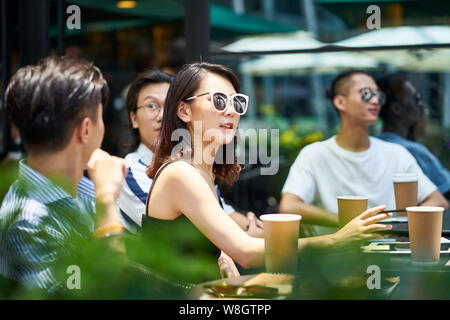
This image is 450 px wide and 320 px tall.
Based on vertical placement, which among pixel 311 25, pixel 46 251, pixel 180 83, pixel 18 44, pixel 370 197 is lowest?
pixel 370 197

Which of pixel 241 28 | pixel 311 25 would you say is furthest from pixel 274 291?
pixel 311 25

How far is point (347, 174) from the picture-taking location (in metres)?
3.64

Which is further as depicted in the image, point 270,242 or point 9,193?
point 270,242

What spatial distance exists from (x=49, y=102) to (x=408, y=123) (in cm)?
327

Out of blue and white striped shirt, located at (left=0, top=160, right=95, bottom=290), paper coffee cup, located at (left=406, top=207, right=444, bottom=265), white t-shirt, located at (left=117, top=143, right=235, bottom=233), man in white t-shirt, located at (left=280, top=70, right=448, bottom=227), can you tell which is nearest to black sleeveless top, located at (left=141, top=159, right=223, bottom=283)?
blue and white striped shirt, located at (left=0, top=160, right=95, bottom=290)

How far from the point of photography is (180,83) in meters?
2.20

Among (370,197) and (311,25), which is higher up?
(311,25)

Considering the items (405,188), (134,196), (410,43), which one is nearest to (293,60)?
(410,43)

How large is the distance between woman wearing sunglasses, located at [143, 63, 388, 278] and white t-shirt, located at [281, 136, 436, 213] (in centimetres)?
142

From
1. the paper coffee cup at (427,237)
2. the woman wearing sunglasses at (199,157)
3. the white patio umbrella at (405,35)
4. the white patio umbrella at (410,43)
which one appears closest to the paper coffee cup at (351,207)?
the paper coffee cup at (427,237)

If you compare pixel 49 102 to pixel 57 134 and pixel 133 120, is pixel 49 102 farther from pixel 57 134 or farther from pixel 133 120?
pixel 133 120

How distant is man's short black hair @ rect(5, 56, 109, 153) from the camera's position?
150 centimetres

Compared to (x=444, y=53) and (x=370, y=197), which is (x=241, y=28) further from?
(x=370, y=197)
